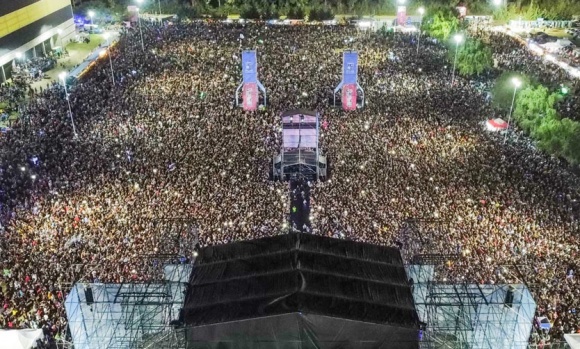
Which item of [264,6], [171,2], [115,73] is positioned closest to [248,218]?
[115,73]

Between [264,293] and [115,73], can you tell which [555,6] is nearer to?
[115,73]

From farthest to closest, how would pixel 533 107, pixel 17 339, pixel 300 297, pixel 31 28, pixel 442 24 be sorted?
pixel 442 24
pixel 31 28
pixel 533 107
pixel 17 339
pixel 300 297

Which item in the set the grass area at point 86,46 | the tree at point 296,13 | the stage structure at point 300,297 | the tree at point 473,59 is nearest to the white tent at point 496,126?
the tree at point 473,59

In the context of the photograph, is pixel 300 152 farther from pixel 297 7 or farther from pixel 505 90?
pixel 297 7

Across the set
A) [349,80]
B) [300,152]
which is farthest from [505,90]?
[300,152]

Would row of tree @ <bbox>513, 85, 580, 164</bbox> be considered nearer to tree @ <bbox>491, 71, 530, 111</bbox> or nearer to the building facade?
tree @ <bbox>491, 71, 530, 111</bbox>

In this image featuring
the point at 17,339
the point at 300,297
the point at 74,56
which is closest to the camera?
the point at 300,297

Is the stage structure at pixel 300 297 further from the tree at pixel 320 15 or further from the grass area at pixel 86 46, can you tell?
the tree at pixel 320 15
